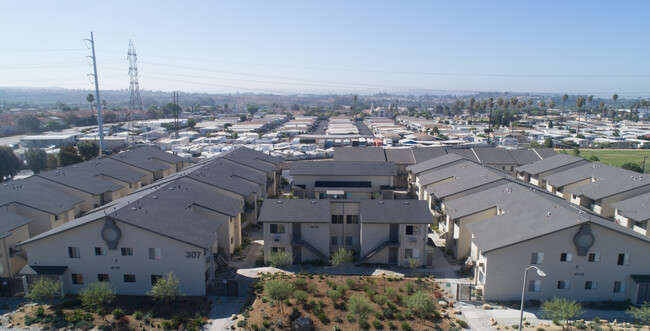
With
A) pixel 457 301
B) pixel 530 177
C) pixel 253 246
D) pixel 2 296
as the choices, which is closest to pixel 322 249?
pixel 253 246

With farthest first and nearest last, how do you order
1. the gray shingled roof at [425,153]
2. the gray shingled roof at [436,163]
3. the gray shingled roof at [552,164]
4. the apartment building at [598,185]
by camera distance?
the gray shingled roof at [425,153]
the gray shingled roof at [552,164]
the gray shingled roof at [436,163]
the apartment building at [598,185]

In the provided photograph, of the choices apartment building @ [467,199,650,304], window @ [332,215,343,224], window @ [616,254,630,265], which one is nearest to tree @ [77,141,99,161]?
window @ [332,215,343,224]

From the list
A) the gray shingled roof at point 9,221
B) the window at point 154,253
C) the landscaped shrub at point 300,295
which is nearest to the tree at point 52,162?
the gray shingled roof at point 9,221

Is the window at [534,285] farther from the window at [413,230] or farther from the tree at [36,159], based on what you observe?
the tree at [36,159]

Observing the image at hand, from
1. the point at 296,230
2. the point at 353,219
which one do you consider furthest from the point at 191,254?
the point at 353,219

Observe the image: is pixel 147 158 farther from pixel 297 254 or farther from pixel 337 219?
pixel 337 219

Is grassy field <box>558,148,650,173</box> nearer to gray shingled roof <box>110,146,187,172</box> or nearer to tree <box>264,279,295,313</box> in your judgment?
tree <box>264,279,295,313</box>

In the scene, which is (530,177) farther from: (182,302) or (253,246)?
(182,302)

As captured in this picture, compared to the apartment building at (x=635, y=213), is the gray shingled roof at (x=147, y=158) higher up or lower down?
higher up
